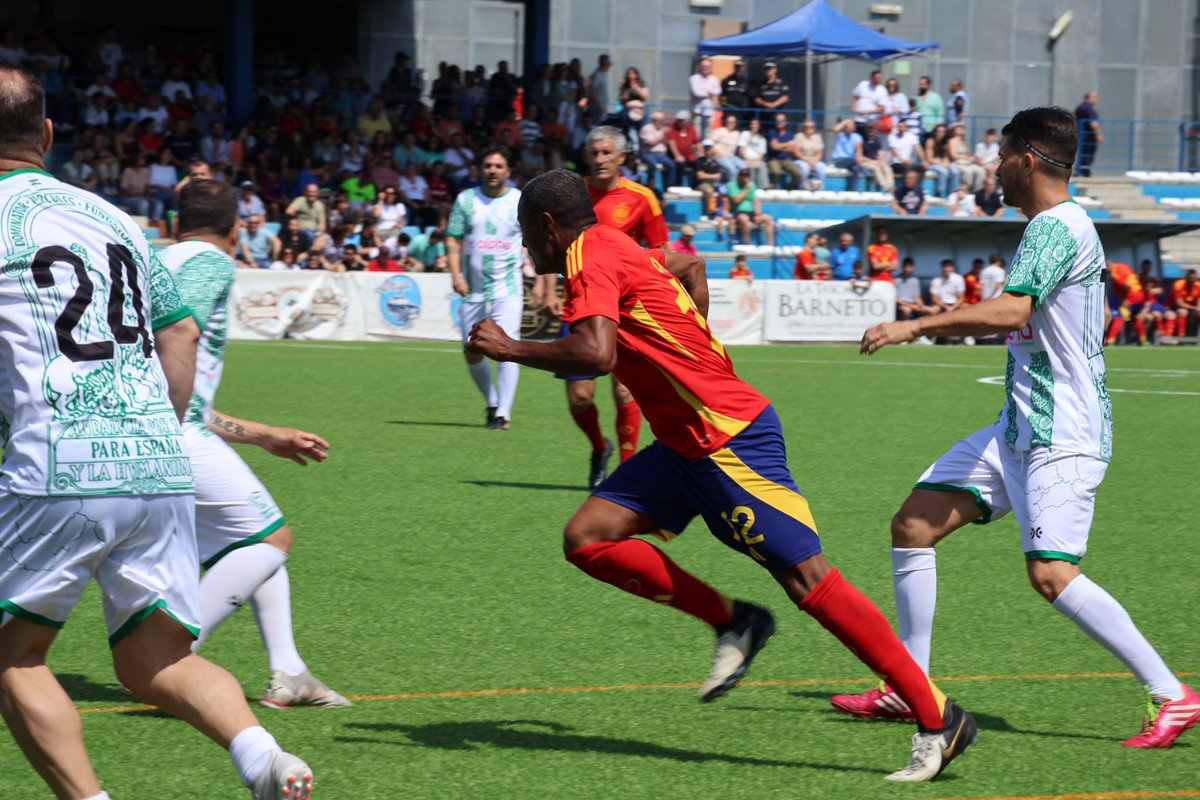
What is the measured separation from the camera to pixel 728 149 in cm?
2902

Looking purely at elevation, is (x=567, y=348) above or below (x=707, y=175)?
below

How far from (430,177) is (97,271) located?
2324 cm

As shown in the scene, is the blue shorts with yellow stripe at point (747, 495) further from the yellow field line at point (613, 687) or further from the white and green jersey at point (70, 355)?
the white and green jersey at point (70, 355)

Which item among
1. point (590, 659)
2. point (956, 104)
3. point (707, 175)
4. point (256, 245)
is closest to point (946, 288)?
point (707, 175)

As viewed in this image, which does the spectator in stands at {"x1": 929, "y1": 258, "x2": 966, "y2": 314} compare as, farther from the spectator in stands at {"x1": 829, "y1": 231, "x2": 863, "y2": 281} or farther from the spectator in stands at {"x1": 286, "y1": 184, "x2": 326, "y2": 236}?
the spectator in stands at {"x1": 286, "y1": 184, "x2": 326, "y2": 236}

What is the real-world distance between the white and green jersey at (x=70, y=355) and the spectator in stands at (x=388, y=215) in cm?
2102

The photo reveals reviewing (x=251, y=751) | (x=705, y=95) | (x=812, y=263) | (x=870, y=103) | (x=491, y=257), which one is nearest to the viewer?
(x=251, y=751)

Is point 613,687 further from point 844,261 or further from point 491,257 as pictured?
point 844,261

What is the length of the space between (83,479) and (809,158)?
28.0 m

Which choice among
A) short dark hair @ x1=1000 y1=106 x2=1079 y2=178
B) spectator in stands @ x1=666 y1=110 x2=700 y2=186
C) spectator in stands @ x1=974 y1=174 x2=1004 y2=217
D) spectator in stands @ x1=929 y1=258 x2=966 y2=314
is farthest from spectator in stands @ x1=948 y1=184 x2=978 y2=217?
short dark hair @ x1=1000 y1=106 x2=1079 y2=178

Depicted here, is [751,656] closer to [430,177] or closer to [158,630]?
[158,630]

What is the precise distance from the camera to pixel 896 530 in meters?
4.95

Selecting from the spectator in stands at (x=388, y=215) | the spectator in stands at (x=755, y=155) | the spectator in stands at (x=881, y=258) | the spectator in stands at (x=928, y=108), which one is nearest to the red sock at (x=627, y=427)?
the spectator in stands at (x=388, y=215)

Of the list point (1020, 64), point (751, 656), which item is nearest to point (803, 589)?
point (751, 656)
